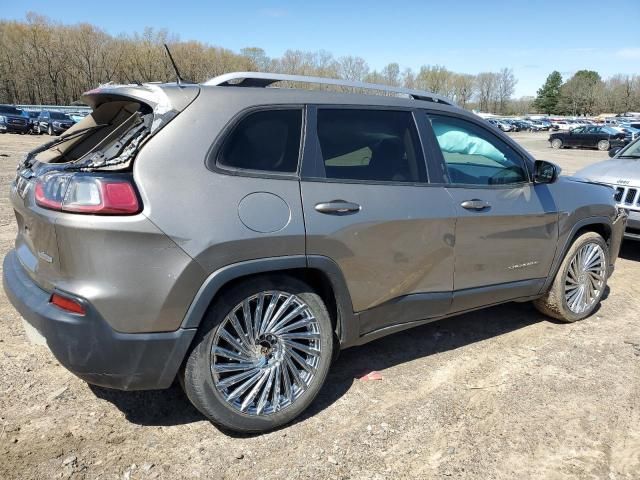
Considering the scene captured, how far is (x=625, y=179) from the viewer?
6.37 m

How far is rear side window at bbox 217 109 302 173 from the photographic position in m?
2.58

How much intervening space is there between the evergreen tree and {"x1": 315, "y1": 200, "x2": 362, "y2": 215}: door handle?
13875 centimetres

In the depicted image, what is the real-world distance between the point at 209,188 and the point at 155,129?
0.38 meters

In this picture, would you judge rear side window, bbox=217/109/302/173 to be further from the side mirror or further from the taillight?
the side mirror

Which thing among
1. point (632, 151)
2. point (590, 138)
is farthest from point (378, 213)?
point (590, 138)

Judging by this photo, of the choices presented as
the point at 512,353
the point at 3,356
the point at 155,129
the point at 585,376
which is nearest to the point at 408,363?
the point at 512,353

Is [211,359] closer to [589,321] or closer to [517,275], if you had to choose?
[517,275]

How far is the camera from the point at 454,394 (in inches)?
128

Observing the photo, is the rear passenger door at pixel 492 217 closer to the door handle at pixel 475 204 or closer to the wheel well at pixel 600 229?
the door handle at pixel 475 204

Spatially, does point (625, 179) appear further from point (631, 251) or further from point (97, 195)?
point (97, 195)

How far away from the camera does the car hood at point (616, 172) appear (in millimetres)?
6355

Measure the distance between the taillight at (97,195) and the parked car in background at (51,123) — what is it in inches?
1357

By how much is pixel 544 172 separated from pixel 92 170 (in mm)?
3124

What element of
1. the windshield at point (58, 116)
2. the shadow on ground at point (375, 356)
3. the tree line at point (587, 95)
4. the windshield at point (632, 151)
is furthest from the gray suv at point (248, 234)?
the tree line at point (587, 95)
